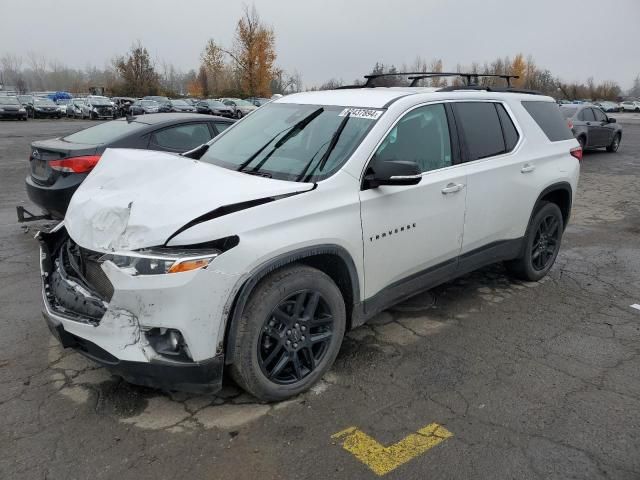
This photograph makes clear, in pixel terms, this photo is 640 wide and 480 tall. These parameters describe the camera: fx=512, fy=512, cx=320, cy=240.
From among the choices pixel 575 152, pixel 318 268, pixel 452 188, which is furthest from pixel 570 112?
pixel 318 268

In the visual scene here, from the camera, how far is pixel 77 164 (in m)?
5.79

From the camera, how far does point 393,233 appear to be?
3.47 m

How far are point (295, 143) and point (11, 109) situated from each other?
123 ft

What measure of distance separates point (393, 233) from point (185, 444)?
182 cm

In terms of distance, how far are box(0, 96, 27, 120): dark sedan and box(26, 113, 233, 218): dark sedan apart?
33.2 metres

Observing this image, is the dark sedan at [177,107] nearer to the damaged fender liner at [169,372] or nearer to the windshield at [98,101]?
the windshield at [98,101]

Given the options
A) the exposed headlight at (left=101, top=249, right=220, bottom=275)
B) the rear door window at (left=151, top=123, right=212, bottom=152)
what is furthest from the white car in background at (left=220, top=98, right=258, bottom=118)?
the exposed headlight at (left=101, top=249, right=220, bottom=275)

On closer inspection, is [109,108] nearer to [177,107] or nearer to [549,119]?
[177,107]

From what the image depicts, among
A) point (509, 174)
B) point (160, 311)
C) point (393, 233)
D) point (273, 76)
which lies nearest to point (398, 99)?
point (393, 233)

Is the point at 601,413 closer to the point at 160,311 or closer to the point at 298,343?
the point at 298,343

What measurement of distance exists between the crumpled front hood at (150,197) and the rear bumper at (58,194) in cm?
248

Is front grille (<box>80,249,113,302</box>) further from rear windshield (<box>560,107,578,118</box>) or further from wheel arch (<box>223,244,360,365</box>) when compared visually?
rear windshield (<box>560,107,578,118</box>)

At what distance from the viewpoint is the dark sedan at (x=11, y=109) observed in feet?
111

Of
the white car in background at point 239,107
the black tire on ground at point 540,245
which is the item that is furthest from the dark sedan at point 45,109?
the black tire on ground at point 540,245
